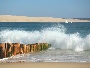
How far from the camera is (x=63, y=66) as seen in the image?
473 cm

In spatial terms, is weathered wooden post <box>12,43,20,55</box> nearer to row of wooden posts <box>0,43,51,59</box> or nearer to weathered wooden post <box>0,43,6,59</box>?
row of wooden posts <box>0,43,51,59</box>

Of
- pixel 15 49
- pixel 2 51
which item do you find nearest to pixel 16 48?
pixel 15 49

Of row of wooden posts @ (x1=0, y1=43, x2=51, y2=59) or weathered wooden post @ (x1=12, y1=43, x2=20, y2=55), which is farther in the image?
weathered wooden post @ (x1=12, y1=43, x2=20, y2=55)

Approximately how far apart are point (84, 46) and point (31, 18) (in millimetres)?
67553

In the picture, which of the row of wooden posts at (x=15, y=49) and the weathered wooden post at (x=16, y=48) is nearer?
the row of wooden posts at (x=15, y=49)

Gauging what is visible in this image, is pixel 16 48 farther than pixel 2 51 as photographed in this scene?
Yes

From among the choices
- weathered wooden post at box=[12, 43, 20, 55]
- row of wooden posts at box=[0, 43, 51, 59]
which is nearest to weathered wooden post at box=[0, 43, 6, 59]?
row of wooden posts at box=[0, 43, 51, 59]

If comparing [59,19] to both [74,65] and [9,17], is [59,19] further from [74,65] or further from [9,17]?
Answer: [74,65]

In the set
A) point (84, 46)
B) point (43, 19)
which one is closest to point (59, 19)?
point (43, 19)

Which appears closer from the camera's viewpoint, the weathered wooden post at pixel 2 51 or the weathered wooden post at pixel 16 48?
the weathered wooden post at pixel 2 51

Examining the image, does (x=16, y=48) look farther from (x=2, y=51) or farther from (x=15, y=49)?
(x=2, y=51)

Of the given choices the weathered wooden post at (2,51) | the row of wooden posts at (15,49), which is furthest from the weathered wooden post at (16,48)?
the weathered wooden post at (2,51)

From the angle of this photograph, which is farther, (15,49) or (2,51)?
(15,49)

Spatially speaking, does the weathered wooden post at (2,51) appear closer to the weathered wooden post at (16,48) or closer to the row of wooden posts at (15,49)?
the row of wooden posts at (15,49)
